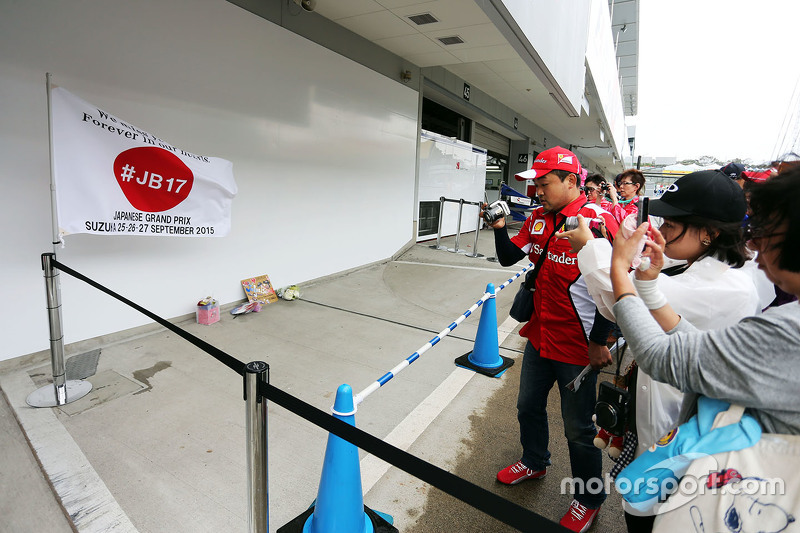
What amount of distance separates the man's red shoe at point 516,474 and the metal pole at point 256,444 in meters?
1.49

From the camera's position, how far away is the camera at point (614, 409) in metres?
1.52

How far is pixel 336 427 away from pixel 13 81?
415 centimetres

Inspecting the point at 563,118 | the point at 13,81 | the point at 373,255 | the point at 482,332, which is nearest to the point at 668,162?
the point at 563,118

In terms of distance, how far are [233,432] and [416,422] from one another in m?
1.32

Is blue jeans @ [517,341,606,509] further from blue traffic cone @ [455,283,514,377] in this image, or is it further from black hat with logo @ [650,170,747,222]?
blue traffic cone @ [455,283,514,377]

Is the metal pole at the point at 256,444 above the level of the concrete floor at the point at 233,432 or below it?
above

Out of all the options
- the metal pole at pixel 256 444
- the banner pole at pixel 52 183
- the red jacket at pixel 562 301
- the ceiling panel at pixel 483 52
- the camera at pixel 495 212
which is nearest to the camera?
the metal pole at pixel 256 444

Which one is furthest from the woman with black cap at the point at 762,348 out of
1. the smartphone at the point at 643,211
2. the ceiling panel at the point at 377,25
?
the ceiling panel at the point at 377,25

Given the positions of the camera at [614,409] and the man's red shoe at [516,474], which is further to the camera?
the man's red shoe at [516,474]

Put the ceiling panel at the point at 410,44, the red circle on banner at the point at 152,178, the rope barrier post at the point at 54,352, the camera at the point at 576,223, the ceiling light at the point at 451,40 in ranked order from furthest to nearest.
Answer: the ceiling panel at the point at 410,44 → the ceiling light at the point at 451,40 → the red circle on banner at the point at 152,178 → the rope barrier post at the point at 54,352 → the camera at the point at 576,223

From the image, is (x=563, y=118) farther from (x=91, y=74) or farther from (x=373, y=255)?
(x=91, y=74)

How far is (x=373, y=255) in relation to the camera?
8273mm

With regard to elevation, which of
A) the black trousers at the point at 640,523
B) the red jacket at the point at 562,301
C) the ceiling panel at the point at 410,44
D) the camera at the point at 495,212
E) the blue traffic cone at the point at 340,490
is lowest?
the blue traffic cone at the point at 340,490

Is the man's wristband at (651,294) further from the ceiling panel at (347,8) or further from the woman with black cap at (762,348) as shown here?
the ceiling panel at (347,8)
